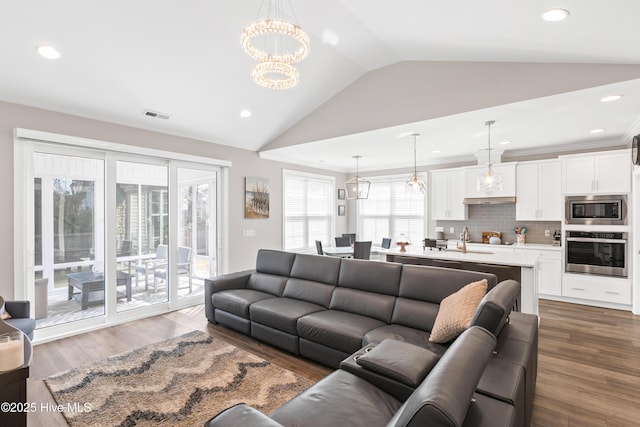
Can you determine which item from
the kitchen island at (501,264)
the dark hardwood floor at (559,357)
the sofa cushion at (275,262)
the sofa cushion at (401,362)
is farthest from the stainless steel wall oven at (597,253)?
the sofa cushion at (401,362)

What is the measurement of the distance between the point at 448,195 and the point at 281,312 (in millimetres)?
4761

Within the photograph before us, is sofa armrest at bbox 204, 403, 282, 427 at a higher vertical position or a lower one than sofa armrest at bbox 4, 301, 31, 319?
higher

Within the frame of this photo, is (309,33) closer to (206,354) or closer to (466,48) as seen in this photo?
(466,48)

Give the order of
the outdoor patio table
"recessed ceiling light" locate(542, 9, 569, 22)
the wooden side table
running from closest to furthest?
the wooden side table < "recessed ceiling light" locate(542, 9, 569, 22) < the outdoor patio table

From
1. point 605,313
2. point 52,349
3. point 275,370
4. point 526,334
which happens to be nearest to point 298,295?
point 275,370

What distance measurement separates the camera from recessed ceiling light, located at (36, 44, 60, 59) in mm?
2955

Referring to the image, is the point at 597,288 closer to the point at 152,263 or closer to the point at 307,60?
the point at 307,60

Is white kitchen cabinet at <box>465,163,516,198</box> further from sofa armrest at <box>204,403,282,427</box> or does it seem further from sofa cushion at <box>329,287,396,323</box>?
sofa armrest at <box>204,403,282,427</box>

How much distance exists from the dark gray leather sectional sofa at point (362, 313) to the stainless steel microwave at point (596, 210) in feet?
11.5

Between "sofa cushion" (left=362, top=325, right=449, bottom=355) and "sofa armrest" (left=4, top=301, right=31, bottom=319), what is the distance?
3.27 meters

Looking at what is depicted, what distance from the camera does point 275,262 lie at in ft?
14.6

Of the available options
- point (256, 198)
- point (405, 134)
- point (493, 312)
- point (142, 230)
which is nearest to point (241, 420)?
point (493, 312)

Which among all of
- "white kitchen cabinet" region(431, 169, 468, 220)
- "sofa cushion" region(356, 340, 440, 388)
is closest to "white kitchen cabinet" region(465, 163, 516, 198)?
"white kitchen cabinet" region(431, 169, 468, 220)

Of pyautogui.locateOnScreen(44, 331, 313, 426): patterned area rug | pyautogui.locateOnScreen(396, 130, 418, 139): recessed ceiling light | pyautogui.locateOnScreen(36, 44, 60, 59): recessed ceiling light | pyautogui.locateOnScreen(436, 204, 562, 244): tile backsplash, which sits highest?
pyautogui.locateOnScreen(36, 44, 60, 59): recessed ceiling light
